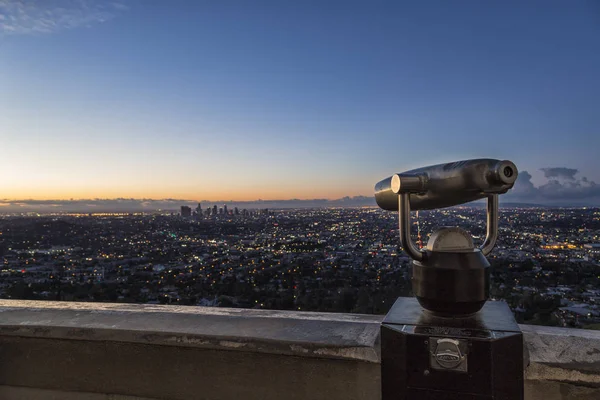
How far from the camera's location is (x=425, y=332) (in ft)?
3.09

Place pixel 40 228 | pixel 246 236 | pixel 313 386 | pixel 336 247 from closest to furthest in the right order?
pixel 313 386
pixel 336 247
pixel 40 228
pixel 246 236

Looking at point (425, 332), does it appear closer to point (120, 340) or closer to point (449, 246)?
point (449, 246)

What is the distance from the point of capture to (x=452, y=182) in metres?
0.97

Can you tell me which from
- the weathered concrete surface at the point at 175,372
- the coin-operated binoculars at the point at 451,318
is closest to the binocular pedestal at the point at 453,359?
the coin-operated binoculars at the point at 451,318

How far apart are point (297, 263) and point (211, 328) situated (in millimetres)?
14193

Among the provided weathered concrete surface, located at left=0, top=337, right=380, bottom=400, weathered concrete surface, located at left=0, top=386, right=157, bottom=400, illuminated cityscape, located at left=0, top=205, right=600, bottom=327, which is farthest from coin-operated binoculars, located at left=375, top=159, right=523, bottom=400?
weathered concrete surface, located at left=0, top=386, right=157, bottom=400

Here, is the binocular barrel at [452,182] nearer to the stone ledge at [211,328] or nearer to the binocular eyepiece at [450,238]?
the binocular eyepiece at [450,238]

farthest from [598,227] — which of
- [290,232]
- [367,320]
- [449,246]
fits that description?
[290,232]

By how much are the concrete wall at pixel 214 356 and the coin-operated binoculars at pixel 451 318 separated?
0.38 metres

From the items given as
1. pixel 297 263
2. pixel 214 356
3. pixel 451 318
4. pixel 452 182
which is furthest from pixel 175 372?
pixel 297 263

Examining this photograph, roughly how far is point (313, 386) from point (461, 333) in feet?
2.22

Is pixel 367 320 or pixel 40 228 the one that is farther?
pixel 40 228

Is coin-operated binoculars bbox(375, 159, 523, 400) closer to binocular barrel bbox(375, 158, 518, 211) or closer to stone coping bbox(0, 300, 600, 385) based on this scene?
binocular barrel bbox(375, 158, 518, 211)

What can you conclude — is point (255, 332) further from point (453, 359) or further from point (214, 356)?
point (453, 359)
